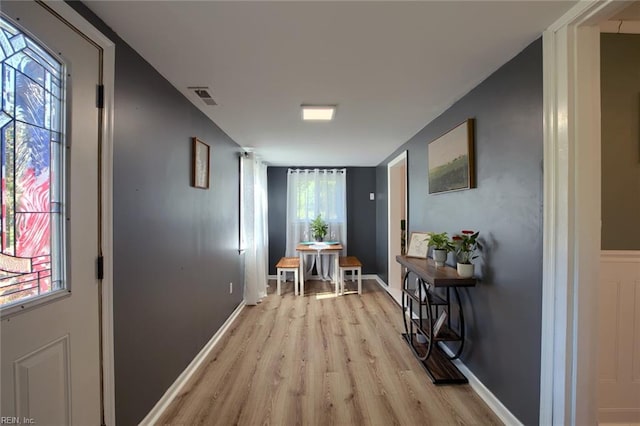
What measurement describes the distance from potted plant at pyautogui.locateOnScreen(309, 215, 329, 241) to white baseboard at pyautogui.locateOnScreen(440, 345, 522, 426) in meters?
3.16

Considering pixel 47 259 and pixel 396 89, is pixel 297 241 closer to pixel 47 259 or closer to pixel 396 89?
pixel 396 89

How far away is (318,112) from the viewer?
2.41 metres

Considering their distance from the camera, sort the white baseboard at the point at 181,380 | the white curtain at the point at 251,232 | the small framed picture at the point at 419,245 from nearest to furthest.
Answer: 1. the white baseboard at the point at 181,380
2. the small framed picture at the point at 419,245
3. the white curtain at the point at 251,232

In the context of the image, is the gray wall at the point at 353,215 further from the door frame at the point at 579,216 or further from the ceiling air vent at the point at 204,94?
the door frame at the point at 579,216

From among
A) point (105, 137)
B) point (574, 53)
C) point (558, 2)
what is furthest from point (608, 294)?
point (105, 137)

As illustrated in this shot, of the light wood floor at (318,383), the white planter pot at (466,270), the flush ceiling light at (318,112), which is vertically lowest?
the light wood floor at (318,383)

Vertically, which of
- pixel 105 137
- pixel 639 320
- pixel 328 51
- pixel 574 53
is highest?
pixel 328 51

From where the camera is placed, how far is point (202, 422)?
1699 mm

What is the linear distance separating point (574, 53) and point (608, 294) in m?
1.33

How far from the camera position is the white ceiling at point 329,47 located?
121 cm

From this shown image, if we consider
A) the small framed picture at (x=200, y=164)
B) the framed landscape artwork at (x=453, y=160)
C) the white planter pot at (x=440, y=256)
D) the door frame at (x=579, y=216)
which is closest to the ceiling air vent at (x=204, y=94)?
the small framed picture at (x=200, y=164)

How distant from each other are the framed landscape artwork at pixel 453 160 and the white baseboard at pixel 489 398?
1410 mm

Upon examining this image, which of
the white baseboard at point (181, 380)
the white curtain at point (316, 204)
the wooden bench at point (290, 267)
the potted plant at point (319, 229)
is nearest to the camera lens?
the white baseboard at point (181, 380)

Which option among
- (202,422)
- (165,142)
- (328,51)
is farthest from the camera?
(165,142)
